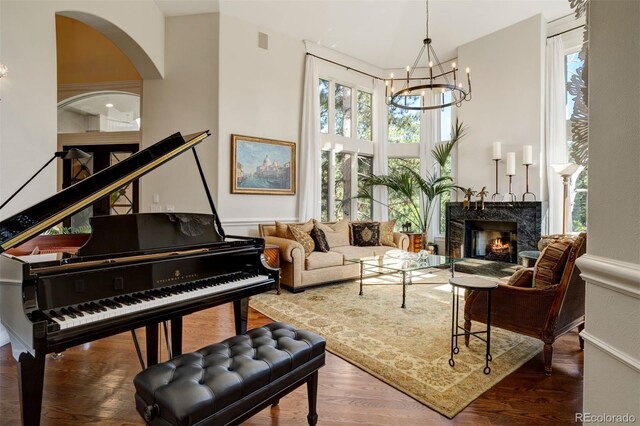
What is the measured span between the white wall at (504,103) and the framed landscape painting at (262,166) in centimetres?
341

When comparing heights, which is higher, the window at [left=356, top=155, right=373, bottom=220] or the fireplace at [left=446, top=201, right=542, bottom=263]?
the window at [left=356, top=155, right=373, bottom=220]

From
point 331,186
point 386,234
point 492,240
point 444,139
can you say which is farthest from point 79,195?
point 444,139

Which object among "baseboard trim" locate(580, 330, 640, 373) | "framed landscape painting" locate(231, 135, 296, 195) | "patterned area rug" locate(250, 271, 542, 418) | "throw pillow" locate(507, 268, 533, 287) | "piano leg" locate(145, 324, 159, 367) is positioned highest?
"framed landscape painting" locate(231, 135, 296, 195)

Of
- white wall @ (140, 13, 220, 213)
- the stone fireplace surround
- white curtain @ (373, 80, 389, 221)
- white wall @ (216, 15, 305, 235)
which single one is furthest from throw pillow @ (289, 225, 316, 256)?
the stone fireplace surround

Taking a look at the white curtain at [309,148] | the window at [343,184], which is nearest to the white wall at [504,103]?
the window at [343,184]

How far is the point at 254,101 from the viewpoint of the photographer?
540 centimetres

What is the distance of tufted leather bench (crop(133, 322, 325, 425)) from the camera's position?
1241 millimetres

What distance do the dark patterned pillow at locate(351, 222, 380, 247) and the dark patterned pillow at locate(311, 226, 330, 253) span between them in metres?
0.78

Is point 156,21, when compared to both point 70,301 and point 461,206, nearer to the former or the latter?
point 70,301

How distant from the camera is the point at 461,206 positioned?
625 cm

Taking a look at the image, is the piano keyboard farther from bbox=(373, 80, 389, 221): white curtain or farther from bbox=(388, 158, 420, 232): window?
bbox=(388, 158, 420, 232): window

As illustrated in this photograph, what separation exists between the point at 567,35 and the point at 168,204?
6908mm

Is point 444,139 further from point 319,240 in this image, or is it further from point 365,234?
point 319,240

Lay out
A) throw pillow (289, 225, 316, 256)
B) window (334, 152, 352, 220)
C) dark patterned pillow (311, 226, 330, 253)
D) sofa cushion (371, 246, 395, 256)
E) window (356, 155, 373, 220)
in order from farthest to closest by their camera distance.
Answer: window (356, 155, 373, 220)
window (334, 152, 352, 220)
sofa cushion (371, 246, 395, 256)
dark patterned pillow (311, 226, 330, 253)
throw pillow (289, 225, 316, 256)
